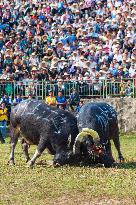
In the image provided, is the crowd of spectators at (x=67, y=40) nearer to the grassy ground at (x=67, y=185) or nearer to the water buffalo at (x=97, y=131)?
the water buffalo at (x=97, y=131)

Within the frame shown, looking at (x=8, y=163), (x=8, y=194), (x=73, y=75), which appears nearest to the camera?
(x=8, y=194)

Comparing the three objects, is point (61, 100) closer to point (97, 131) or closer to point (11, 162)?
point (11, 162)

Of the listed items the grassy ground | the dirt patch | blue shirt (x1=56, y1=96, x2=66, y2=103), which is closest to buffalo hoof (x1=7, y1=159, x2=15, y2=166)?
the grassy ground

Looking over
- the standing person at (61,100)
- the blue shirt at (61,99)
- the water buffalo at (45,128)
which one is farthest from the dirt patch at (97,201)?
the blue shirt at (61,99)

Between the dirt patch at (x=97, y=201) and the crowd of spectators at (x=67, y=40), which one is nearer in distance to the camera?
the dirt patch at (x=97, y=201)

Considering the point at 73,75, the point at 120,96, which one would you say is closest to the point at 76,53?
the point at 73,75

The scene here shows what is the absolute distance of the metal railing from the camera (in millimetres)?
28828

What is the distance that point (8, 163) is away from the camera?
17.0 m

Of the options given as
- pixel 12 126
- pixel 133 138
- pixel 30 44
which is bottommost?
pixel 133 138

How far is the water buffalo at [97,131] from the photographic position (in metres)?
15.2

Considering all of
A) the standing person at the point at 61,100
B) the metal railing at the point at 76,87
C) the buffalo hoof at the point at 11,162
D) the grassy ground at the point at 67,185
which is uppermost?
the metal railing at the point at 76,87

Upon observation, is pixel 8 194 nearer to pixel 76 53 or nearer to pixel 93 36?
pixel 76 53

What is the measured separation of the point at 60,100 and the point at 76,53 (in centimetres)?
259

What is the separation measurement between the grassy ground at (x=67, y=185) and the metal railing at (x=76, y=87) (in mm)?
12363
